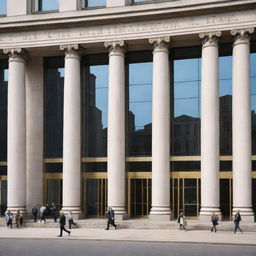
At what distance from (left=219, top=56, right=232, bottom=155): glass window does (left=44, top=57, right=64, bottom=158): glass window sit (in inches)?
574

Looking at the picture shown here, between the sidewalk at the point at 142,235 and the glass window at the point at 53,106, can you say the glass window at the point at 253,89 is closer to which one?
the sidewalk at the point at 142,235

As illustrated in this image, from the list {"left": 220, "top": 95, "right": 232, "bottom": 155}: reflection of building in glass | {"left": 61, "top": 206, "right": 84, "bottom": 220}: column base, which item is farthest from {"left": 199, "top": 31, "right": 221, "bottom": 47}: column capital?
{"left": 61, "top": 206, "right": 84, "bottom": 220}: column base

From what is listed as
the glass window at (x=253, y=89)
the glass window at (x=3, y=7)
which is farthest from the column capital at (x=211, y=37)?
the glass window at (x=3, y=7)

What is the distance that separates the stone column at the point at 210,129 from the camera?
3856 cm

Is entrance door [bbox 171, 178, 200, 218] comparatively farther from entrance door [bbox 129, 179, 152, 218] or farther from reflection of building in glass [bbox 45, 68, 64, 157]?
reflection of building in glass [bbox 45, 68, 64, 157]

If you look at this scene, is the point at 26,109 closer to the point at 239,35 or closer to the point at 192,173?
the point at 192,173

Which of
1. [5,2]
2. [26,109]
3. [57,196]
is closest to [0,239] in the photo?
[57,196]

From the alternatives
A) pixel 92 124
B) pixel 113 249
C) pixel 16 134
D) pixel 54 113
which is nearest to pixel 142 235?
pixel 113 249

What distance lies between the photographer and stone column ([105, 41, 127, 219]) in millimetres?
40719

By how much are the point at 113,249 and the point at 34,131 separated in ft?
69.4

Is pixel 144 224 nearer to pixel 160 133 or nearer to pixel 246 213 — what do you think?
pixel 160 133

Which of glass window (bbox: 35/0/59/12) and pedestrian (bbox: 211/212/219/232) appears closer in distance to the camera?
pedestrian (bbox: 211/212/219/232)

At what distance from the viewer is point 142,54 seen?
1726 inches

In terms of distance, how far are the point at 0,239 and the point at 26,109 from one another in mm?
15865
